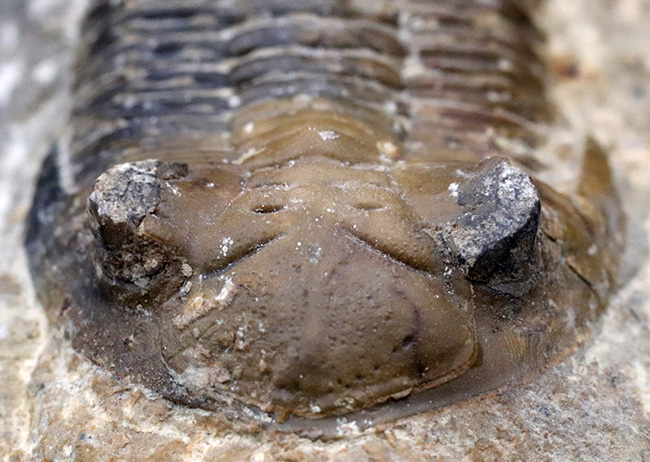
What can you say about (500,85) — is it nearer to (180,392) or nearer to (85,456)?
(180,392)

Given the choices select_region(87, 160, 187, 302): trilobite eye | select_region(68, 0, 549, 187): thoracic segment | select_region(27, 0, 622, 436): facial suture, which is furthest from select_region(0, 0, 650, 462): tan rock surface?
select_region(68, 0, 549, 187): thoracic segment

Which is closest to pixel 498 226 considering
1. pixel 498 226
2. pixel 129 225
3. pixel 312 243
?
pixel 498 226

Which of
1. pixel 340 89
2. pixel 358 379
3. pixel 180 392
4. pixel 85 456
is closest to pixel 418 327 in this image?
pixel 358 379

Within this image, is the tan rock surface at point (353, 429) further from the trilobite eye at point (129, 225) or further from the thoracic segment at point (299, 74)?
the thoracic segment at point (299, 74)

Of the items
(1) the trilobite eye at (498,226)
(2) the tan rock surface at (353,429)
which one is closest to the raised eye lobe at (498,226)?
(1) the trilobite eye at (498,226)

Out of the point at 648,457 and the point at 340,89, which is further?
the point at 340,89

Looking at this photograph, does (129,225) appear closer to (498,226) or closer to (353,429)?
(353,429)
